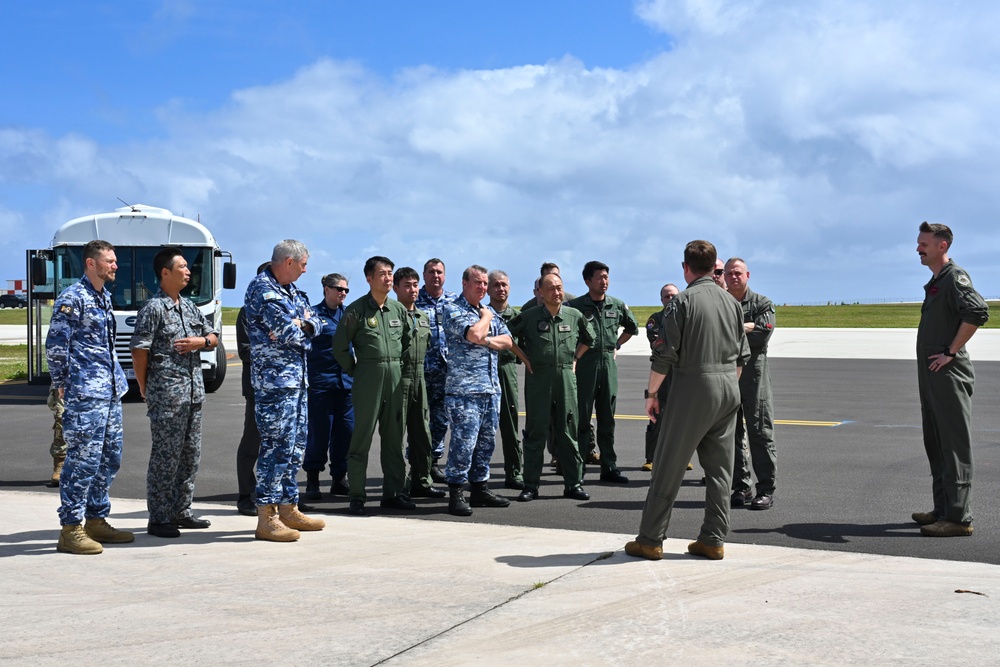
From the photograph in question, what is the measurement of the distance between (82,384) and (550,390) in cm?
384

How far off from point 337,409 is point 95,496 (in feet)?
8.77

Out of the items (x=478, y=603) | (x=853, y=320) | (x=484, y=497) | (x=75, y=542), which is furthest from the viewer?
(x=853, y=320)

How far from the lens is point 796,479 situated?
9.76 metres

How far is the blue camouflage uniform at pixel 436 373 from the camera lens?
9.37 meters

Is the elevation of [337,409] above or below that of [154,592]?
above

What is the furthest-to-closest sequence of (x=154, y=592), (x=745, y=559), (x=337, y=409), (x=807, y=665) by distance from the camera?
(x=337, y=409)
(x=745, y=559)
(x=154, y=592)
(x=807, y=665)

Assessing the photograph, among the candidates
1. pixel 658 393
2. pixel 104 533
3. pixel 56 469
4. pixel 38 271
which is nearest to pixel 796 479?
pixel 658 393

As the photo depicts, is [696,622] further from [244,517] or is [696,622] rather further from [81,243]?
[81,243]

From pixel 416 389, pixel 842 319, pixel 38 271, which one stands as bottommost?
pixel 416 389

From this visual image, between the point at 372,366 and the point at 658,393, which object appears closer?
the point at 372,366

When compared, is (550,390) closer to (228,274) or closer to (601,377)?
(601,377)

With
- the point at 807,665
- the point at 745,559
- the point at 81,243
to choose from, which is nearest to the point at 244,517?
the point at 745,559

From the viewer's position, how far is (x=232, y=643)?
15.6ft

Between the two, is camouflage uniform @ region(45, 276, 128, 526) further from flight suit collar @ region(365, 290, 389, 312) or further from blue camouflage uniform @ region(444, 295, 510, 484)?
blue camouflage uniform @ region(444, 295, 510, 484)
